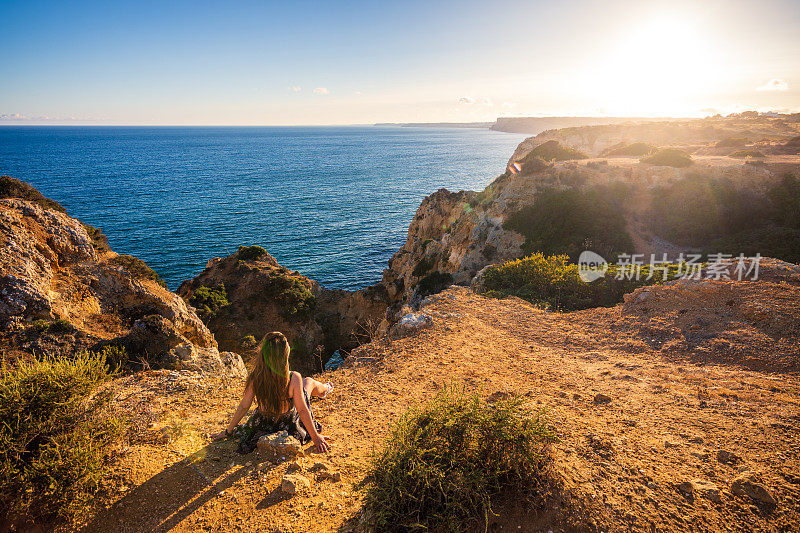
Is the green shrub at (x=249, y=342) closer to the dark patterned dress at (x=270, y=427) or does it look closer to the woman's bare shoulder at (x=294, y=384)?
the dark patterned dress at (x=270, y=427)

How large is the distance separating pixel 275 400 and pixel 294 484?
1200 millimetres

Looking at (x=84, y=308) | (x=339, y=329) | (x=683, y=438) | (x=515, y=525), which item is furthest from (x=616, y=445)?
(x=339, y=329)

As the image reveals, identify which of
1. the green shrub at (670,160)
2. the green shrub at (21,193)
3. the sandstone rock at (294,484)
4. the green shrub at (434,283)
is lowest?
the green shrub at (434,283)

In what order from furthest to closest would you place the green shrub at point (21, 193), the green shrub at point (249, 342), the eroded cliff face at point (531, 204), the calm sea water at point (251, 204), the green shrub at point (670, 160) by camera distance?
the calm sea water at point (251, 204), the green shrub at point (670, 160), the eroded cliff face at point (531, 204), the green shrub at point (249, 342), the green shrub at point (21, 193)

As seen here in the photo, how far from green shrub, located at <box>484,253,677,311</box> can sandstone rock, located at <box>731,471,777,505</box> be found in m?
9.31

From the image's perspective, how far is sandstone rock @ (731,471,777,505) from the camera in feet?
13.1

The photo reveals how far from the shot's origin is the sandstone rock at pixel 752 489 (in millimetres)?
4008

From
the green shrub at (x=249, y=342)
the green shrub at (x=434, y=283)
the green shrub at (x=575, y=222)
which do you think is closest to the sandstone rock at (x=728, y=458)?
the green shrub at (x=575, y=222)

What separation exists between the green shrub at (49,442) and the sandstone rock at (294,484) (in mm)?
2161

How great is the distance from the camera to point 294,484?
458 centimetres

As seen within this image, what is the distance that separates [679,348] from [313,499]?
9.67 metres

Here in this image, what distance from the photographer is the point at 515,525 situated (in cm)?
385

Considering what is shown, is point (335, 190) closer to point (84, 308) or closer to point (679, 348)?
point (84, 308)

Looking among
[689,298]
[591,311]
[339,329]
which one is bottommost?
[339,329]
